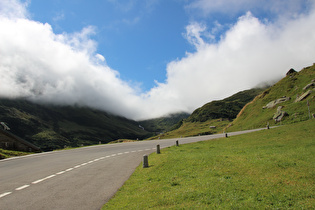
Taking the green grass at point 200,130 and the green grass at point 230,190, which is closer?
the green grass at point 230,190

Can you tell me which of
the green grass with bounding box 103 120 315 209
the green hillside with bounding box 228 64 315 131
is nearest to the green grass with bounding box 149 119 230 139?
the green hillside with bounding box 228 64 315 131

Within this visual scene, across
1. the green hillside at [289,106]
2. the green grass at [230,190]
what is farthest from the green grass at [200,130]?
the green grass at [230,190]

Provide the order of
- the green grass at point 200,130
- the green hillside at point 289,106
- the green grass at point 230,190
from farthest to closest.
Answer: the green grass at point 200,130
the green hillside at point 289,106
the green grass at point 230,190

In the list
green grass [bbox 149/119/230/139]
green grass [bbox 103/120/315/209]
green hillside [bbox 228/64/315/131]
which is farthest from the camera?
green grass [bbox 149/119/230/139]

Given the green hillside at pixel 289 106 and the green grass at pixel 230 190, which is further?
the green hillside at pixel 289 106

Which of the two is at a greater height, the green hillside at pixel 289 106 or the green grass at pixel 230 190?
the green hillside at pixel 289 106

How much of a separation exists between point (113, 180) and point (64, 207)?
12.3 feet

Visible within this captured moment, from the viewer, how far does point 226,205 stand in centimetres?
541

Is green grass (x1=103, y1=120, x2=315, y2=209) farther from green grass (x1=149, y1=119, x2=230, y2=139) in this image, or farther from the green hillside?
green grass (x1=149, y1=119, x2=230, y2=139)

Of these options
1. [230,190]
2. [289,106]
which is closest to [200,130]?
[289,106]

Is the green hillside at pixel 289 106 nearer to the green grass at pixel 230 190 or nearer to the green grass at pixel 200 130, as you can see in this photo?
the green grass at pixel 200 130

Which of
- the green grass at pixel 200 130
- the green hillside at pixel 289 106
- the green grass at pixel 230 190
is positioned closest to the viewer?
the green grass at pixel 230 190

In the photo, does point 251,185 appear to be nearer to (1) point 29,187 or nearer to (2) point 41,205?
(2) point 41,205

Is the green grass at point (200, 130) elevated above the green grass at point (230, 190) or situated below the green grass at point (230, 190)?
above
